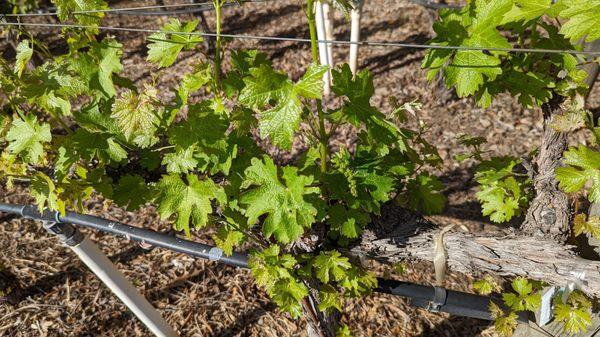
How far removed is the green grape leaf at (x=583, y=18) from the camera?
41.7 inches

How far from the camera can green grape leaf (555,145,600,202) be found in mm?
1305

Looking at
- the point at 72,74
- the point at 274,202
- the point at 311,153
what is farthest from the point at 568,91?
the point at 72,74

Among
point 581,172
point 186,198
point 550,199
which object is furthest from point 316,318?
point 581,172

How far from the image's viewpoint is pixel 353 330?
2818 millimetres

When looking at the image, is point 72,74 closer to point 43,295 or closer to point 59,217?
point 59,217

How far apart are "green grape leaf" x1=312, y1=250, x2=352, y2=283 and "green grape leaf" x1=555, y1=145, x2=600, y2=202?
76 centimetres

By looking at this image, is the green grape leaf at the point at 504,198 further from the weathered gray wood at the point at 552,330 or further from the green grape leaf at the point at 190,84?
the green grape leaf at the point at 190,84

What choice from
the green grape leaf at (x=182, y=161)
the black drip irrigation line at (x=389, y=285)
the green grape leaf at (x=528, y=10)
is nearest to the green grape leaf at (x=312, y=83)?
the green grape leaf at (x=182, y=161)

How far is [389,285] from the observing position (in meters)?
1.65

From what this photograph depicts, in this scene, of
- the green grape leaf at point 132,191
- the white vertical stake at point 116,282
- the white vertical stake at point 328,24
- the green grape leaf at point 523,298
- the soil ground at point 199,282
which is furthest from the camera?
the white vertical stake at point 328,24

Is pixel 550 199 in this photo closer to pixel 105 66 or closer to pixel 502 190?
pixel 502 190

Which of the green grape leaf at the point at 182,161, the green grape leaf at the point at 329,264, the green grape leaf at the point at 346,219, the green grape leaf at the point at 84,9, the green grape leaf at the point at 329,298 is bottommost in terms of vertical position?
the green grape leaf at the point at 329,298

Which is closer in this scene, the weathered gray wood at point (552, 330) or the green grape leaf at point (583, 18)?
the green grape leaf at point (583, 18)

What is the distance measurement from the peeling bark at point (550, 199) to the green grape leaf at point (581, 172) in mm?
120
